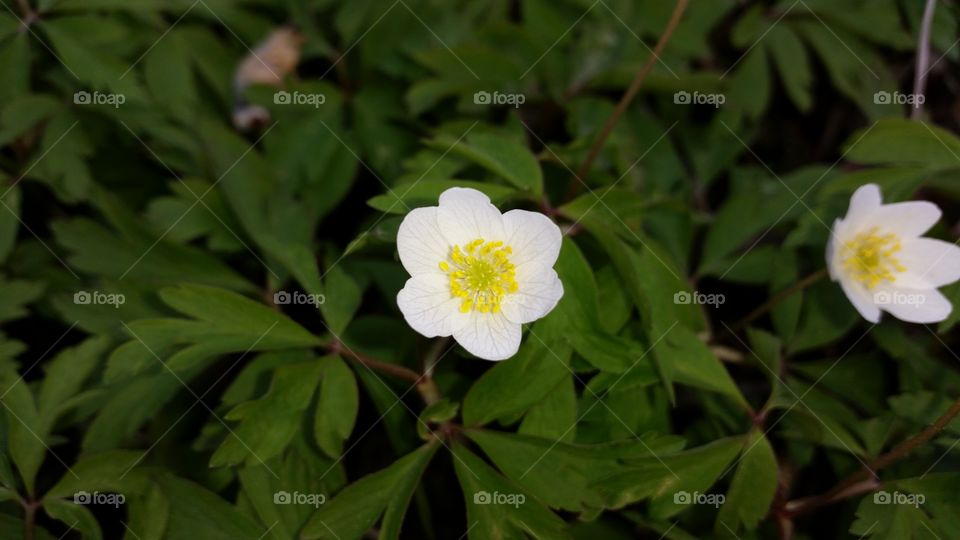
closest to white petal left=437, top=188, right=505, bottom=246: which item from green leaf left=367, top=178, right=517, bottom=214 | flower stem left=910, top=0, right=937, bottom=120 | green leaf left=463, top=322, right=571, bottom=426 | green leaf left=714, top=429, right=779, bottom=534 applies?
green leaf left=367, top=178, right=517, bottom=214

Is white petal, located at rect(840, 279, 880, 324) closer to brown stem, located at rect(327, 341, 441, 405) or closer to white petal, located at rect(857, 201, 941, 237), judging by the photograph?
white petal, located at rect(857, 201, 941, 237)

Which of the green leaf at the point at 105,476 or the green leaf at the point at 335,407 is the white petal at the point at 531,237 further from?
the green leaf at the point at 105,476

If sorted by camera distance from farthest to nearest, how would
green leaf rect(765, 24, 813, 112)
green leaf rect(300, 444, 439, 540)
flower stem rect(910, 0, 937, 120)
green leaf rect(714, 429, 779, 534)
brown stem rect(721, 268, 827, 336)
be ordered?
green leaf rect(765, 24, 813, 112) → flower stem rect(910, 0, 937, 120) → brown stem rect(721, 268, 827, 336) → green leaf rect(714, 429, 779, 534) → green leaf rect(300, 444, 439, 540)

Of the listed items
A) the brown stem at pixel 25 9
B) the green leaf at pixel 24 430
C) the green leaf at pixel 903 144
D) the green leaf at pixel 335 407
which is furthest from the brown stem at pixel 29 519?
the green leaf at pixel 903 144

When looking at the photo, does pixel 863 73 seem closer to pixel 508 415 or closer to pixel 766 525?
pixel 766 525

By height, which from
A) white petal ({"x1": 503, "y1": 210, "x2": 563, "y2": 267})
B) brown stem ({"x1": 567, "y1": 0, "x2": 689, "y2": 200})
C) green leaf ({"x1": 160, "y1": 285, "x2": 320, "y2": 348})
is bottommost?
green leaf ({"x1": 160, "y1": 285, "x2": 320, "y2": 348})

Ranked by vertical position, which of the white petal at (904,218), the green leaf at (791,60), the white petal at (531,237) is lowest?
the white petal at (531,237)

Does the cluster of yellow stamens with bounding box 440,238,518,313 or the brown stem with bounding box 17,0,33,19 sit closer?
the cluster of yellow stamens with bounding box 440,238,518,313

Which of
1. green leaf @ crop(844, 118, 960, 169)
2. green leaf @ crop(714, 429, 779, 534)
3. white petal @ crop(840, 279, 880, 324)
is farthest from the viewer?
green leaf @ crop(844, 118, 960, 169)
